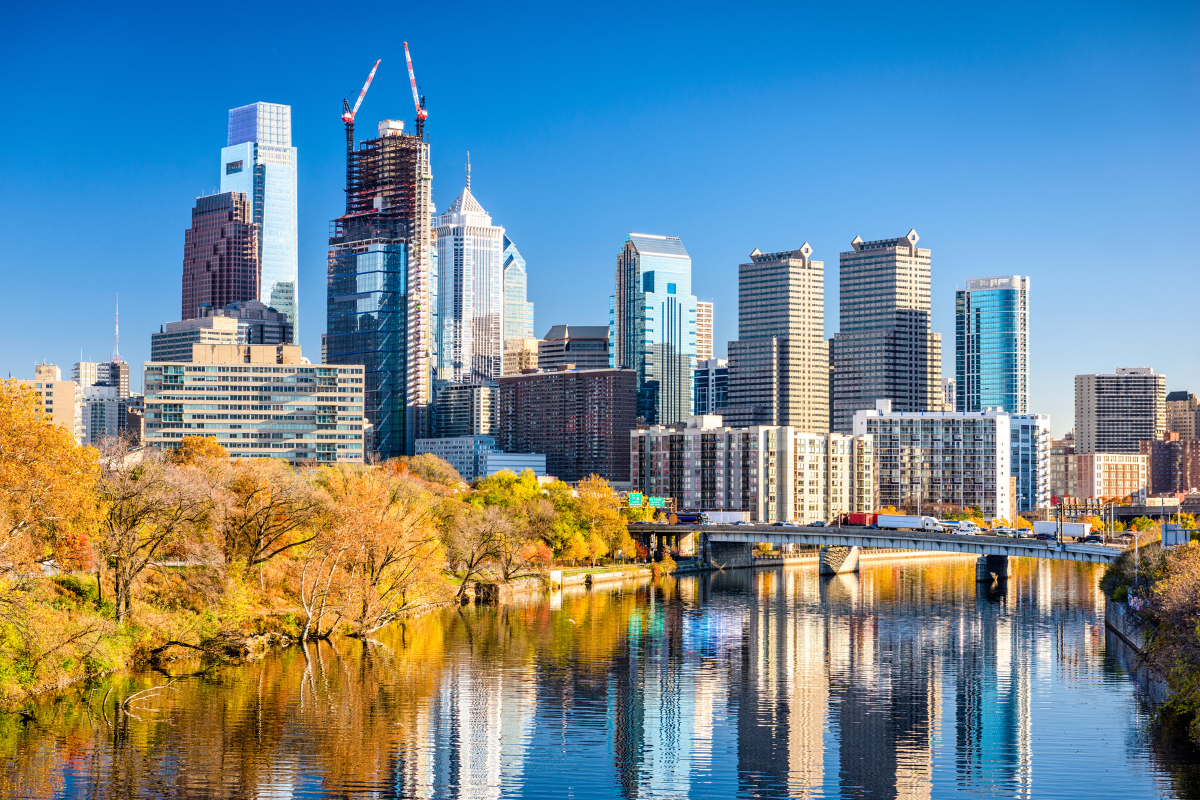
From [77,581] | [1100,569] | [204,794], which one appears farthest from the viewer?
[1100,569]

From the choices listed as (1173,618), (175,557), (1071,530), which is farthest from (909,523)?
(175,557)

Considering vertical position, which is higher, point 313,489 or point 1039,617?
point 313,489

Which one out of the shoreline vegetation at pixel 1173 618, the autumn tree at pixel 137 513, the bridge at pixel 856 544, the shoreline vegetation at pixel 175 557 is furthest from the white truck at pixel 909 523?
the autumn tree at pixel 137 513

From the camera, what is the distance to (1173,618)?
72.3 m

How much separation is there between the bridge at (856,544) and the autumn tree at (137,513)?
282 ft

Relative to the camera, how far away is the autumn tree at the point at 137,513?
77.5 m

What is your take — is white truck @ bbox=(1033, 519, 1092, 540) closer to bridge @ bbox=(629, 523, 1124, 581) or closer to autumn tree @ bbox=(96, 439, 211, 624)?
bridge @ bbox=(629, 523, 1124, 581)

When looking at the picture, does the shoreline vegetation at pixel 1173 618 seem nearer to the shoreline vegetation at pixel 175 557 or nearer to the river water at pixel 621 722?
the river water at pixel 621 722

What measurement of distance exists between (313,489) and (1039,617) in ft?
219

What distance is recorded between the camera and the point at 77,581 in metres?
78.7

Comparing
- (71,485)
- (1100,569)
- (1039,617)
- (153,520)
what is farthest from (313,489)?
(1100,569)

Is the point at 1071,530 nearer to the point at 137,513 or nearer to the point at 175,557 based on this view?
the point at 175,557

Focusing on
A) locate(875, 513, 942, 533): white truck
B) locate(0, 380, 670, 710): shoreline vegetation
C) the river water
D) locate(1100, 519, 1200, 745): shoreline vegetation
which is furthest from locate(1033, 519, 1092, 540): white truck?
locate(0, 380, 670, 710): shoreline vegetation

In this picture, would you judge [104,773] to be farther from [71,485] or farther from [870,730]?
[870,730]
